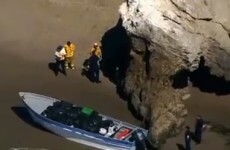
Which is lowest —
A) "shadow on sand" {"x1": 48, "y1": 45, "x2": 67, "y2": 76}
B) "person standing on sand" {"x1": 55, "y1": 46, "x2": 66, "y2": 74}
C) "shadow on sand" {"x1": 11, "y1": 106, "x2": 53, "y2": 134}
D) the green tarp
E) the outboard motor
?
the outboard motor

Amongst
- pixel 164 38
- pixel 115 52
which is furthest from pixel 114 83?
pixel 164 38

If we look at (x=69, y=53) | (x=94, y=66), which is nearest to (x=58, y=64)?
(x=69, y=53)

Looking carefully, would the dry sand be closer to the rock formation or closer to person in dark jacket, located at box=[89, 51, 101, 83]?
person in dark jacket, located at box=[89, 51, 101, 83]

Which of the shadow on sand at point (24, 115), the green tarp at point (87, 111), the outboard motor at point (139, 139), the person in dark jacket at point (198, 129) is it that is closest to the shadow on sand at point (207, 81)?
the person in dark jacket at point (198, 129)

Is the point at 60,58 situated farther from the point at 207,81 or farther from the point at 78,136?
the point at 207,81

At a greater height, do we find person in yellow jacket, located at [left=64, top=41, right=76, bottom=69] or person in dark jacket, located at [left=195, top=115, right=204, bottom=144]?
person in yellow jacket, located at [left=64, top=41, right=76, bottom=69]

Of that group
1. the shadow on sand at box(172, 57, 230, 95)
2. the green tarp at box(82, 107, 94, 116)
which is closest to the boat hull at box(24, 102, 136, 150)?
the green tarp at box(82, 107, 94, 116)
